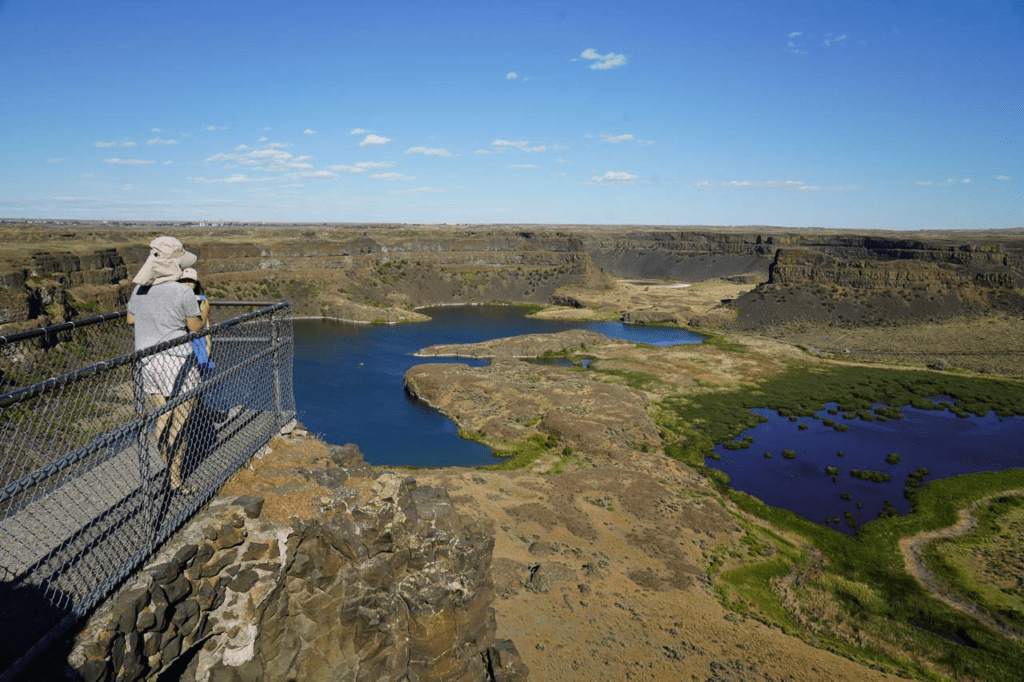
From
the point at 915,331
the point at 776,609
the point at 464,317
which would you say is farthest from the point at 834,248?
the point at 776,609

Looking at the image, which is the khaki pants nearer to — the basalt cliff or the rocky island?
the rocky island

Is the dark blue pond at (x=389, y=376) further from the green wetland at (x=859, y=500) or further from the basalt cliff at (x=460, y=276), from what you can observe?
the green wetland at (x=859, y=500)

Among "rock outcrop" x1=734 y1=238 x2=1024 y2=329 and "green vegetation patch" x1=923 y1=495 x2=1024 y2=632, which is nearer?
"green vegetation patch" x1=923 y1=495 x2=1024 y2=632

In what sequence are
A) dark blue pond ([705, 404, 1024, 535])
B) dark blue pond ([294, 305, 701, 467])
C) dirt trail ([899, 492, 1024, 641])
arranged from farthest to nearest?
1. dark blue pond ([294, 305, 701, 467])
2. dark blue pond ([705, 404, 1024, 535])
3. dirt trail ([899, 492, 1024, 641])

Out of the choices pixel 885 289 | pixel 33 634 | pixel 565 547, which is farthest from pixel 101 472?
pixel 885 289

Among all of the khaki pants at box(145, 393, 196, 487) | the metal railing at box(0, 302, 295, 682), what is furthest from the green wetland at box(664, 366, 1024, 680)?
the khaki pants at box(145, 393, 196, 487)
